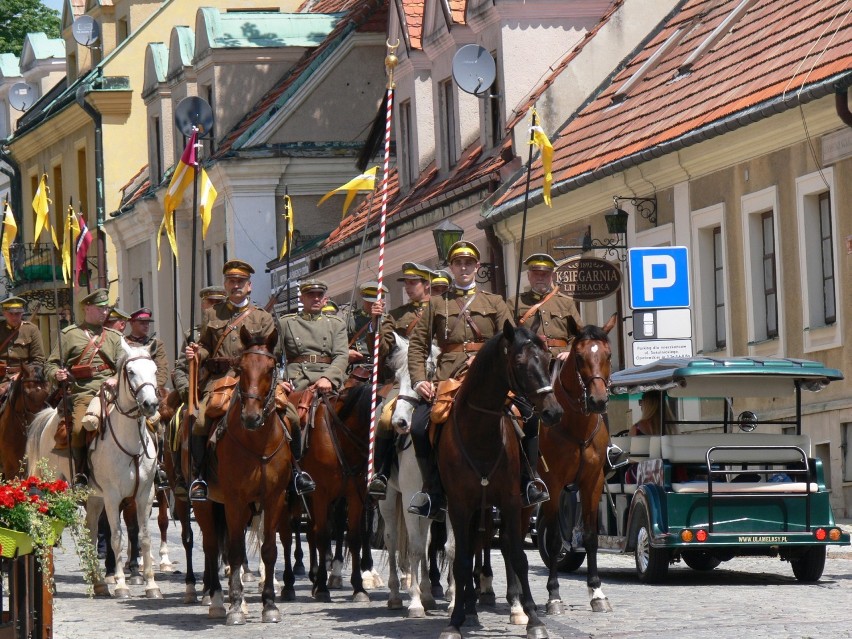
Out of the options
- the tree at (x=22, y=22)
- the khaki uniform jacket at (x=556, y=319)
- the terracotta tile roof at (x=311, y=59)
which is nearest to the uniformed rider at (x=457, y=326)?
the khaki uniform jacket at (x=556, y=319)

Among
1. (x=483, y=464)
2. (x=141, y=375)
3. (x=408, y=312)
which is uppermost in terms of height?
(x=408, y=312)

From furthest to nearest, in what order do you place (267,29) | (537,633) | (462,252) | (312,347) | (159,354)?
(267,29) → (159,354) → (312,347) → (462,252) → (537,633)

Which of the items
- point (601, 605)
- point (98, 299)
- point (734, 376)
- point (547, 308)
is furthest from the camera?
point (98, 299)

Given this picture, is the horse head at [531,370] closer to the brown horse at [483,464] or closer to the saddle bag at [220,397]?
the brown horse at [483,464]

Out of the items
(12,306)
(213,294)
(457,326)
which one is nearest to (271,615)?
(457,326)

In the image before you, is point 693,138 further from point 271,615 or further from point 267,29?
point 267,29

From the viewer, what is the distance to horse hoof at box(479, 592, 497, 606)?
16250mm

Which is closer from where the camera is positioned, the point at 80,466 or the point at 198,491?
the point at 198,491

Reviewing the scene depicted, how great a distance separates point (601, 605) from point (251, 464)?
9.54 ft

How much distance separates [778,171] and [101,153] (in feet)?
104

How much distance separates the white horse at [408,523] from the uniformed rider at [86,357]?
434 centimetres

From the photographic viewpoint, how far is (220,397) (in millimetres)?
16594

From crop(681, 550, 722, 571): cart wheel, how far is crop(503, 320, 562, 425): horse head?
21.0 feet

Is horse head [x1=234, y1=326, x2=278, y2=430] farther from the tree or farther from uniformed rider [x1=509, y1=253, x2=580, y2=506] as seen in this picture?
the tree
